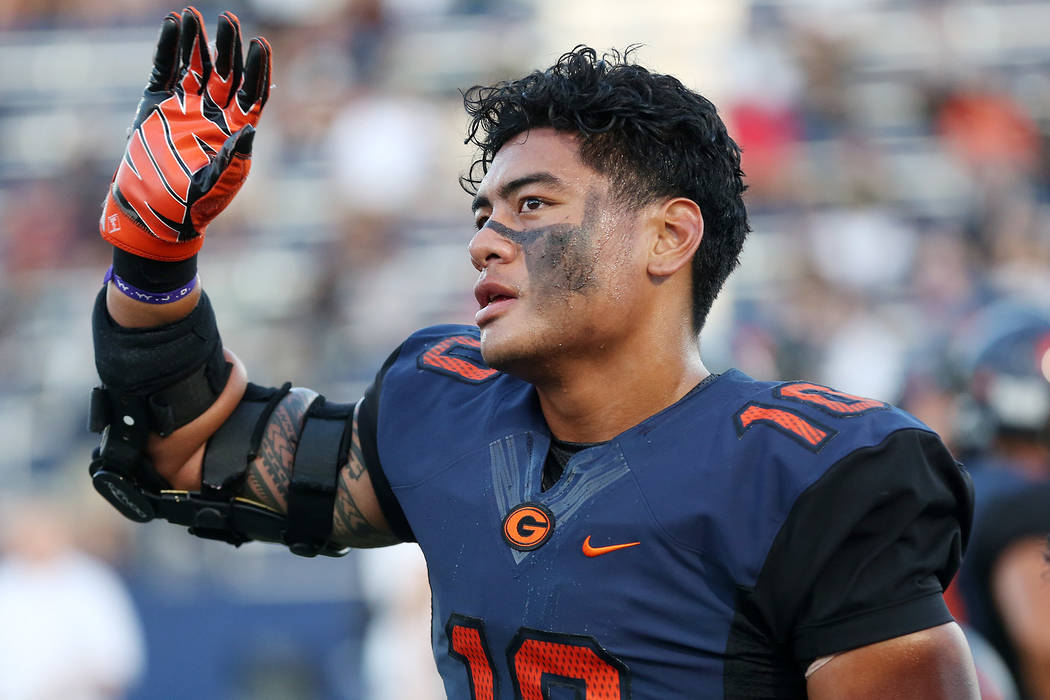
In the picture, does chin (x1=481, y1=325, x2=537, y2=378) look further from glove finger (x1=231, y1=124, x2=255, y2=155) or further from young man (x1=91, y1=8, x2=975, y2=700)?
glove finger (x1=231, y1=124, x2=255, y2=155)

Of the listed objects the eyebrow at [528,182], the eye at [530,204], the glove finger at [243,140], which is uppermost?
the glove finger at [243,140]

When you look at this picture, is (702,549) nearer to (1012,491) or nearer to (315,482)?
(315,482)

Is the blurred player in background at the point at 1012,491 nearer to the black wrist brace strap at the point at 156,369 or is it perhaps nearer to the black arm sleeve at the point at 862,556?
the black arm sleeve at the point at 862,556

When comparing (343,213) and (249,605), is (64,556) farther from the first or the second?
(343,213)

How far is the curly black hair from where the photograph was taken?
2.26m

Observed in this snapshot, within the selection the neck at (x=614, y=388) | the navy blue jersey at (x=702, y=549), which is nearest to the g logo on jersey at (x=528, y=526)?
the navy blue jersey at (x=702, y=549)

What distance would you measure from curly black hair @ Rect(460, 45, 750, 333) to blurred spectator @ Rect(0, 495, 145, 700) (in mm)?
4036

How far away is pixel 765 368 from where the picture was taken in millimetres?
6215

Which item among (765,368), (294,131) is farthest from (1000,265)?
(294,131)

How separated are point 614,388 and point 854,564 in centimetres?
55

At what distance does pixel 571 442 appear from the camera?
88.9 inches

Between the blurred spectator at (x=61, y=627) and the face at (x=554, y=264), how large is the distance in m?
4.05

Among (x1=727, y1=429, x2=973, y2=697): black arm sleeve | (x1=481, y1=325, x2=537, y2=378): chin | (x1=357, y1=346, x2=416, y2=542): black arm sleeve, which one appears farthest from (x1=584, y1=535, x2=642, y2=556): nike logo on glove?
(x1=357, y1=346, x2=416, y2=542): black arm sleeve

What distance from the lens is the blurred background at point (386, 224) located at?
570cm
